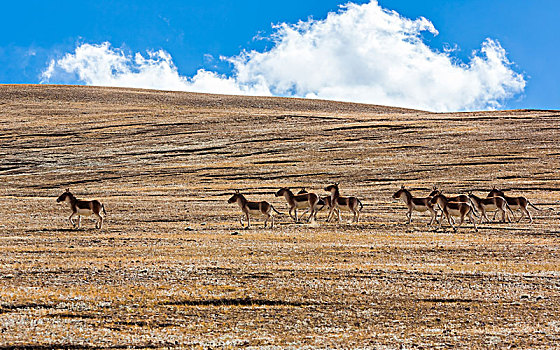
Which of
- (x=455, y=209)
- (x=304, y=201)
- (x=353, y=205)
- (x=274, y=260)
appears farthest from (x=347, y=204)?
(x=274, y=260)

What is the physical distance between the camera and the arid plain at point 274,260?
11.6 m

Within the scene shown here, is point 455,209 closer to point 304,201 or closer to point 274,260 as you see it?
point 304,201

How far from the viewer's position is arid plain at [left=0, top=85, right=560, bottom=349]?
11.6 meters

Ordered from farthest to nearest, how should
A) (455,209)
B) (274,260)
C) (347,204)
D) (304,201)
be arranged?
1. (304,201)
2. (347,204)
3. (455,209)
4. (274,260)

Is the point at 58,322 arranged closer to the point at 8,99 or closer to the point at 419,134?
the point at 419,134

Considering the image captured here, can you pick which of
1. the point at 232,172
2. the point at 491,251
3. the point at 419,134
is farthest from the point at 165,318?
the point at 419,134

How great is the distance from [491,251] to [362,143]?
43672mm

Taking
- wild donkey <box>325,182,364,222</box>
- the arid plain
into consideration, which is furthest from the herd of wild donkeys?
the arid plain

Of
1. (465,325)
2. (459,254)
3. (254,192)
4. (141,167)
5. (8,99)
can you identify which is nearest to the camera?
(465,325)

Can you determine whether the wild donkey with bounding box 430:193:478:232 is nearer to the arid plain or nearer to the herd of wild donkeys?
the herd of wild donkeys

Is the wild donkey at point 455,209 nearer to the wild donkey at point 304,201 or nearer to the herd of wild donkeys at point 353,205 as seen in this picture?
Result: the herd of wild donkeys at point 353,205

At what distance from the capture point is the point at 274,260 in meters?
17.8

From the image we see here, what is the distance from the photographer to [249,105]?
102 m

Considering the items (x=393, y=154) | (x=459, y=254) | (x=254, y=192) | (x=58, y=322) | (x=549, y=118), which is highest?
(x=549, y=118)
